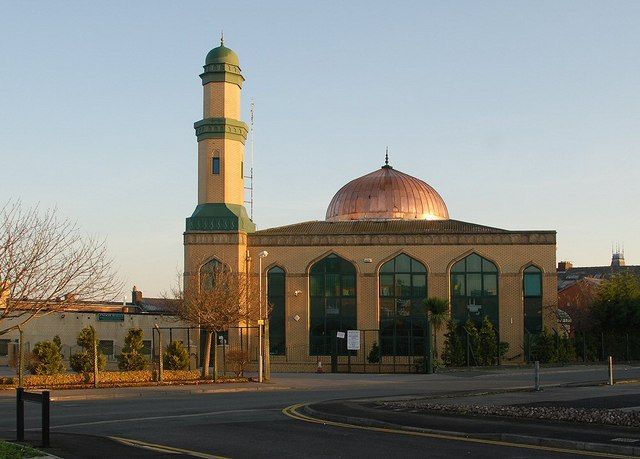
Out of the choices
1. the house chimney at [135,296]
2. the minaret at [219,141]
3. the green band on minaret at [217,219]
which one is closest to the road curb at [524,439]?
the green band on minaret at [217,219]

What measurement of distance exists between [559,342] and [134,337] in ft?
80.5

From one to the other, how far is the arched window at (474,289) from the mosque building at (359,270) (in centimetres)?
6

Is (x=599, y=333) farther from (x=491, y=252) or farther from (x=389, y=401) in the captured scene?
(x=389, y=401)

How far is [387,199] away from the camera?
62344 millimetres

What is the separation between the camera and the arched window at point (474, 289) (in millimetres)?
53656

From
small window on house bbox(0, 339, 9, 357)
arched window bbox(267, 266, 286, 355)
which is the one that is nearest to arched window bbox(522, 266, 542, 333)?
arched window bbox(267, 266, 286, 355)

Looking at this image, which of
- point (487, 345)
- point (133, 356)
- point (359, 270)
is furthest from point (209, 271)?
point (487, 345)

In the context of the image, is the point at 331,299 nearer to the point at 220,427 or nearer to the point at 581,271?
the point at 220,427

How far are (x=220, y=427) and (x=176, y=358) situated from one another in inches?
916

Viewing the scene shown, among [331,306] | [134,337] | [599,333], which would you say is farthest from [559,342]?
[134,337]

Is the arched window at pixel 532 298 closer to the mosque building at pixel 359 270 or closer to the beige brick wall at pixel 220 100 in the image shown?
the mosque building at pixel 359 270

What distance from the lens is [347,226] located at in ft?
192

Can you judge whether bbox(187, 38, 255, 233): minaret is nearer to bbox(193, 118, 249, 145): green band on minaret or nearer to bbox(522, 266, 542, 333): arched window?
bbox(193, 118, 249, 145): green band on minaret

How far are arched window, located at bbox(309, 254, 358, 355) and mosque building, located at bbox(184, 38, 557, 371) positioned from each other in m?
0.06
